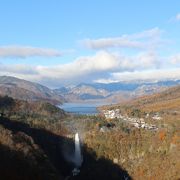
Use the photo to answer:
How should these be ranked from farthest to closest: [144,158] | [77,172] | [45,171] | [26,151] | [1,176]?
[144,158] → [77,172] → [26,151] → [45,171] → [1,176]

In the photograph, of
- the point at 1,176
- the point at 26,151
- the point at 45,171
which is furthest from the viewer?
the point at 26,151

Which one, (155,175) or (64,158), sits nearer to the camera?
(155,175)

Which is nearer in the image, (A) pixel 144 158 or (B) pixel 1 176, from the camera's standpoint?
(B) pixel 1 176

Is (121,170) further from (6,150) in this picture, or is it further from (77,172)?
(6,150)

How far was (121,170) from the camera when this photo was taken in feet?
631

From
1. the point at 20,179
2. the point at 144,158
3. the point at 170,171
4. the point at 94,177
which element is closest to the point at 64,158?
the point at 94,177

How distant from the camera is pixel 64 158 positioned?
200 metres

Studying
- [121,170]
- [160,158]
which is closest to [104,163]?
[121,170]

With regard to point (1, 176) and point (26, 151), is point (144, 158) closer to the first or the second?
point (26, 151)

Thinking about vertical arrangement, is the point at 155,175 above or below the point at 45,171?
below

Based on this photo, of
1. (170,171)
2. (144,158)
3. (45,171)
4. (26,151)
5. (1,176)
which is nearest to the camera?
(1,176)

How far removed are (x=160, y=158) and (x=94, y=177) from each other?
3120 centimetres

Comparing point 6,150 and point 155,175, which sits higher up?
point 6,150

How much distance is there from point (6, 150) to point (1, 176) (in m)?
26.0
